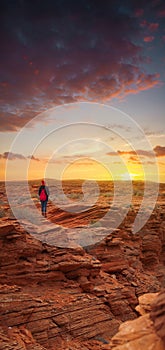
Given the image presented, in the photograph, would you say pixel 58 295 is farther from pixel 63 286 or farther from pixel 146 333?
pixel 146 333

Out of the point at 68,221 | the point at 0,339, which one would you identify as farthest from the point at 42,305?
the point at 68,221

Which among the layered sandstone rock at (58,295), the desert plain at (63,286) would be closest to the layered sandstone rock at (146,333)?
the desert plain at (63,286)

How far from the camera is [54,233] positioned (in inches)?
630

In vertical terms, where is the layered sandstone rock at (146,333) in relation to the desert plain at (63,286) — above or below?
above

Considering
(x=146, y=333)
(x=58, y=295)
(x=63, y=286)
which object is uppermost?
(x=146, y=333)

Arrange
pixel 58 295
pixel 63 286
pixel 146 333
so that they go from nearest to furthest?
pixel 146 333
pixel 58 295
pixel 63 286

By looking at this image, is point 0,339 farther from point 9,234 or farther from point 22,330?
point 9,234

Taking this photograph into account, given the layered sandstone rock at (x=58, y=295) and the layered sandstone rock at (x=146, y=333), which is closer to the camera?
the layered sandstone rock at (x=146, y=333)

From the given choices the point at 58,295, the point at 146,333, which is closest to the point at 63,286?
the point at 58,295

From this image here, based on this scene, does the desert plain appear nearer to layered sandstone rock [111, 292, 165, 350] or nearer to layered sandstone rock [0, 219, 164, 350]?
layered sandstone rock [0, 219, 164, 350]

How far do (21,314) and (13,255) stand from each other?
3111mm

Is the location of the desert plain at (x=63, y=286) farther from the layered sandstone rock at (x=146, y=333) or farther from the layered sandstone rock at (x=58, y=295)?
the layered sandstone rock at (x=146, y=333)

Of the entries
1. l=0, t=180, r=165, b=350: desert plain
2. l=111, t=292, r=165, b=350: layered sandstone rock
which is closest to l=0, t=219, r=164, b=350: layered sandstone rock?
l=0, t=180, r=165, b=350: desert plain

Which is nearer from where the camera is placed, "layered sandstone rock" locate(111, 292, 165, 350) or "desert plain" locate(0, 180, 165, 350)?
"layered sandstone rock" locate(111, 292, 165, 350)
